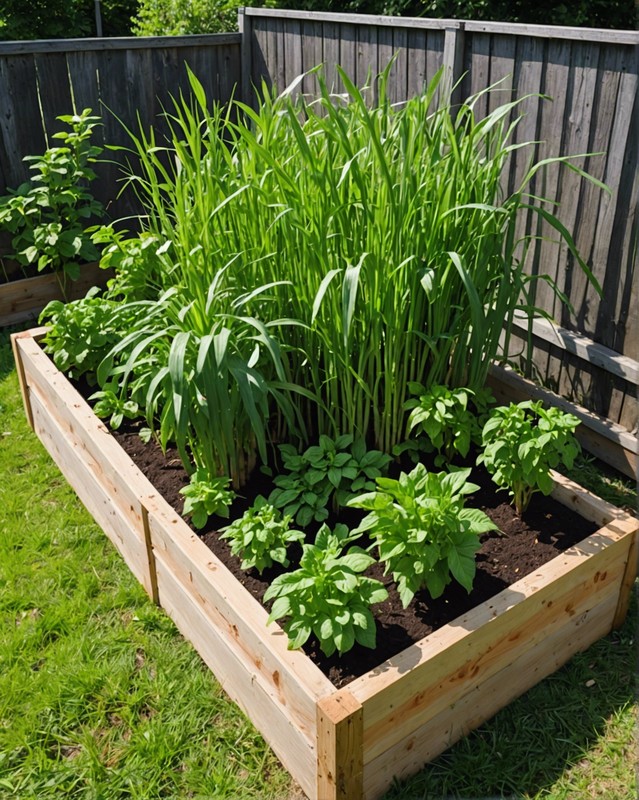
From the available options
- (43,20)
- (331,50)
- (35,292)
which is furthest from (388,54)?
(43,20)

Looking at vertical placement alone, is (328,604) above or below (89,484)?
above

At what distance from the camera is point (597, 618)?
224 cm

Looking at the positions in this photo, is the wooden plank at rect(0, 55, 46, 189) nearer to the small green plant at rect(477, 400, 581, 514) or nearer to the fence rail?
the fence rail

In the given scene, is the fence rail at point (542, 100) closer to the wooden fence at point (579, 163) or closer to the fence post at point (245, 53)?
the wooden fence at point (579, 163)

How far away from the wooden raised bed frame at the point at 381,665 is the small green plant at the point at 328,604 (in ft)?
0.24

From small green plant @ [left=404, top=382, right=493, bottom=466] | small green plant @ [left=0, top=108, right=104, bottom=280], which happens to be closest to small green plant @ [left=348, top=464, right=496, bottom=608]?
small green plant @ [left=404, top=382, right=493, bottom=466]

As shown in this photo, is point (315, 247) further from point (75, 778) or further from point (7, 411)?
point (7, 411)

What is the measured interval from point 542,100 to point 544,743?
230 centimetres

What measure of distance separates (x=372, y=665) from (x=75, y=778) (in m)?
0.79

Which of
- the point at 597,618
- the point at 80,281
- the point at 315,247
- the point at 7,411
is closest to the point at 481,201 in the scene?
the point at 315,247

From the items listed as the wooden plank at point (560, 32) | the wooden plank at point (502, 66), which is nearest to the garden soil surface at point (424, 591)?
the wooden plank at point (560, 32)

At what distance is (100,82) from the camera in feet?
15.0

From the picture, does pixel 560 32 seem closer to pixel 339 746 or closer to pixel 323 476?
pixel 323 476

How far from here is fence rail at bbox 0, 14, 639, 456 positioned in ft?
9.15
